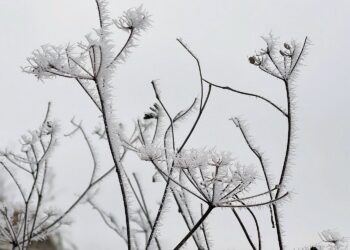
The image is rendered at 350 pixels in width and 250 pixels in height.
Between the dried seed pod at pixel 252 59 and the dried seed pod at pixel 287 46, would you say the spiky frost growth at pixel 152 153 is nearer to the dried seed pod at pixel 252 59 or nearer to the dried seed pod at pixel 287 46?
the dried seed pod at pixel 252 59

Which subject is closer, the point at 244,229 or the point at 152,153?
the point at 152,153

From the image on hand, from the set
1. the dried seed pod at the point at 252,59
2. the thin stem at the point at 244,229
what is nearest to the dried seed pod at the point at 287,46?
the dried seed pod at the point at 252,59

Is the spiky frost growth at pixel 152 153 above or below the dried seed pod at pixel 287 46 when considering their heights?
below

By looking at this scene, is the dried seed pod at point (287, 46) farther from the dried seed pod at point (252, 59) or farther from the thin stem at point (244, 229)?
the thin stem at point (244, 229)

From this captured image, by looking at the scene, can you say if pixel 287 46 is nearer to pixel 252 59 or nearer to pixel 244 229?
pixel 252 59

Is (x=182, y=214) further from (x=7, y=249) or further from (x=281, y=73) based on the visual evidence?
(x=7, y=249)

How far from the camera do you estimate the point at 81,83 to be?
1557mm

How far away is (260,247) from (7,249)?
11.7 metres

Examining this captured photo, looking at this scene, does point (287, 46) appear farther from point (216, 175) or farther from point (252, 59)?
point (216, 175)

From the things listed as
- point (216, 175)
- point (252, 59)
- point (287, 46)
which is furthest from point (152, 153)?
point (287, 46)

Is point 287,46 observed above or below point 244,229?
above

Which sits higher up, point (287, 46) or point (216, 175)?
point (287, 46)

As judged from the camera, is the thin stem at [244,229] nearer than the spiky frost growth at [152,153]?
No

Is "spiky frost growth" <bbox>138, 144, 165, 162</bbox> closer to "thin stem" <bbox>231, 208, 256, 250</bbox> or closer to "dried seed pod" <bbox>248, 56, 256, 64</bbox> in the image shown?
"thin stem" <bbox>231, 208, 256, 250</bbox>
